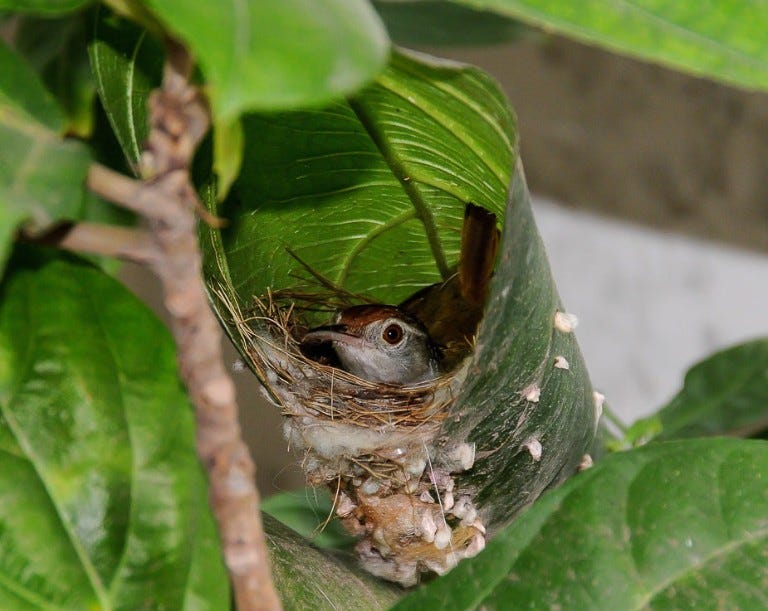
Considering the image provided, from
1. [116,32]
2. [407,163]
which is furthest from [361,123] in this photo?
[116,32]

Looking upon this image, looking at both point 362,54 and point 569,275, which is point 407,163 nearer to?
point 362,54

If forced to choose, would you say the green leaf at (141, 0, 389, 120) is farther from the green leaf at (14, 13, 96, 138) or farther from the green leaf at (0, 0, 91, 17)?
the green leaf at (14, 13, 96, 138)

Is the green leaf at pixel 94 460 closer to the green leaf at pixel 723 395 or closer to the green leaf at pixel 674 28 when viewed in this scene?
the green leaf at pixel 674 28

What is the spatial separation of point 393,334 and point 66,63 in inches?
33.9

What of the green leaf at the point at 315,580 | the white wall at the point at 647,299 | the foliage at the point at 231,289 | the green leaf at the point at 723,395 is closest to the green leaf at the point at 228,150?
the foliage at the point at 231,289

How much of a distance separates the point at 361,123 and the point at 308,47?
509 millimetres

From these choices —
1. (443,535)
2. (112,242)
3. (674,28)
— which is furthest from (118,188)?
(443,535)

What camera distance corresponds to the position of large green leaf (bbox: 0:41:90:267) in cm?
44

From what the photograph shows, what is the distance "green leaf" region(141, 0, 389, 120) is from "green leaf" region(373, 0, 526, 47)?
0.60 m

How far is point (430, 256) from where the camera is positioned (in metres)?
1.42

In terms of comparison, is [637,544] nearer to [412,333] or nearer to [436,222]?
[436,222]

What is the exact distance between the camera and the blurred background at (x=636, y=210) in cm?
280

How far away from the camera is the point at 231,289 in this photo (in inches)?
43.6

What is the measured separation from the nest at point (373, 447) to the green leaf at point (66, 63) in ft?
0.90
